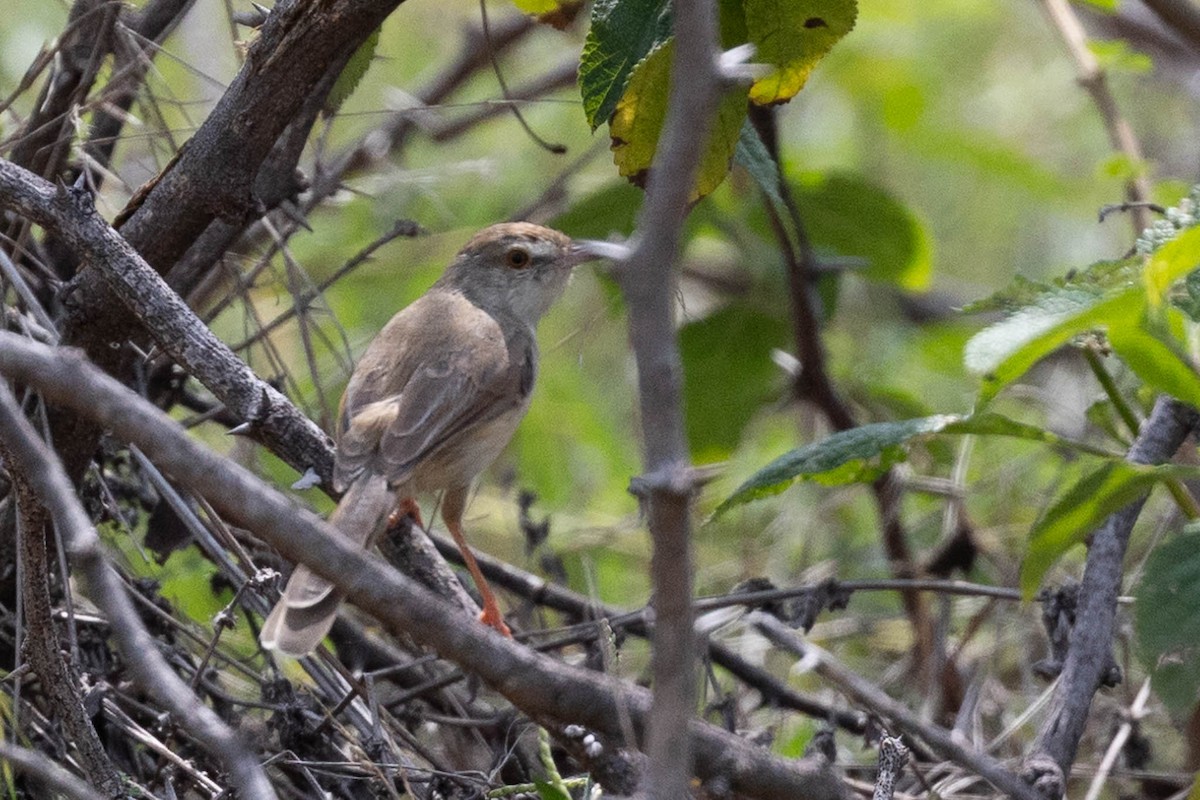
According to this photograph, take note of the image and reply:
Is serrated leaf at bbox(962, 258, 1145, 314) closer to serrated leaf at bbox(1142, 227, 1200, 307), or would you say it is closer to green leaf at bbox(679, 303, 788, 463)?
serrated leaf at bbox(1142, 227, 1200, 307)

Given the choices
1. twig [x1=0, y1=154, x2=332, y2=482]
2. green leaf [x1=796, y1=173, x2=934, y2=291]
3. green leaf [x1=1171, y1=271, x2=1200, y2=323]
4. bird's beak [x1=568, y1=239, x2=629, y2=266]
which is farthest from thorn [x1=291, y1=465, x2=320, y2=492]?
green leaf [x1=796, y1=173, x2=934, y2=291]

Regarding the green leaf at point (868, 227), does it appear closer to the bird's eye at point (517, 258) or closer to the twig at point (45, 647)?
the bird's eye at point (517, 258)

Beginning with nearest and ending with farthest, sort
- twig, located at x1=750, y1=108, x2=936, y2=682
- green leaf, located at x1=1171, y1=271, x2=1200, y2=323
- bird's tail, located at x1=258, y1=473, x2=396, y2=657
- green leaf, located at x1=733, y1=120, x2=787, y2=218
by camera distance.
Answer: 1. green leaf, located at x1=1171, y1=271, x2=1200, y2=323
2. bird's tail, located at x1=258, y1=473, x2=396, y2=657
3. green leaf, located at x1=733, y1=120, x2=787, y2=218
4. twig, located at x1=750, y1=108, x2=936, y2=682

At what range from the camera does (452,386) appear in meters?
3.80

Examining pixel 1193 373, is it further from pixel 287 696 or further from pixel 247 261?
pixel 247 261

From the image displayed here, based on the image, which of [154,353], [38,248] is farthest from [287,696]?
[38,248]

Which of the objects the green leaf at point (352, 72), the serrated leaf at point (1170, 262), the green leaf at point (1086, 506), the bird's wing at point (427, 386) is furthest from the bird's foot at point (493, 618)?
the serrated leaf at point (1170, 262)

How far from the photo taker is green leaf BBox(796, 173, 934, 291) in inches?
182

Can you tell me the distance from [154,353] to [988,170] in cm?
411

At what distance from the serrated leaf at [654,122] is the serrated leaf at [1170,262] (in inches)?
33.9

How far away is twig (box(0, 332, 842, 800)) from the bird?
1.03 metres

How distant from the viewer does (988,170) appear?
233 inches

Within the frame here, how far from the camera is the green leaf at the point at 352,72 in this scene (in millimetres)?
3002

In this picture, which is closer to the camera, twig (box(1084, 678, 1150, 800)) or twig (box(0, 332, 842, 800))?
twig (box(0, 332, 842, 800))
